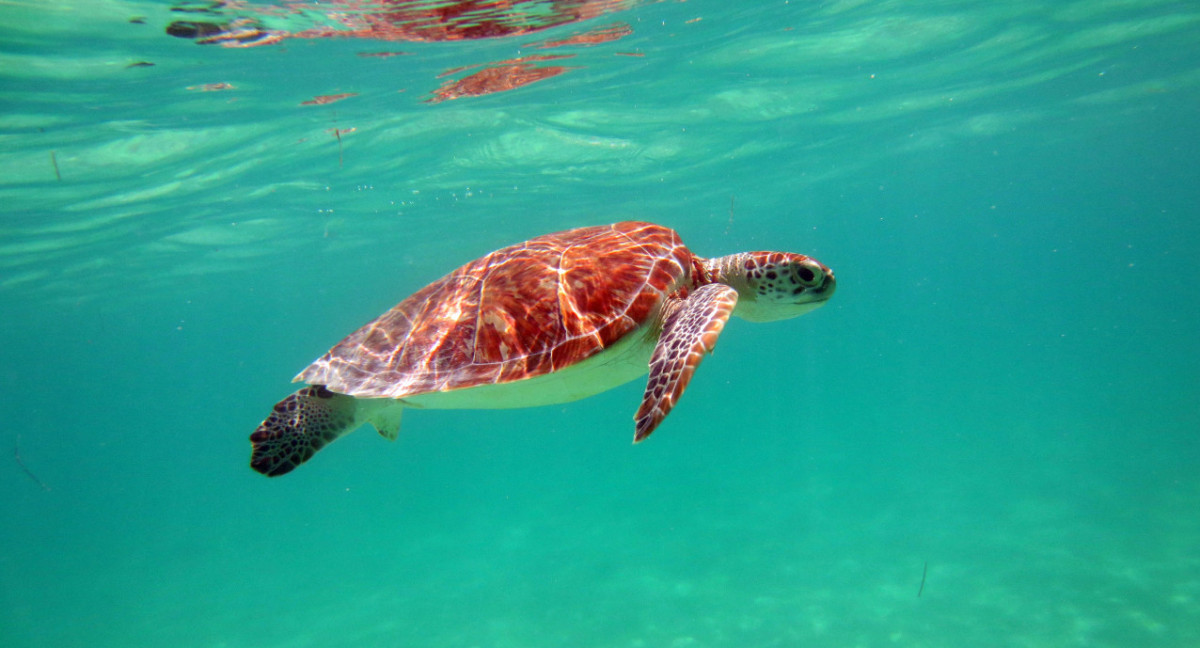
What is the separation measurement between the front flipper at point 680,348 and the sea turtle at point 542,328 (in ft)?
0.04

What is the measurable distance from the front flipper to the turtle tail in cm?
279

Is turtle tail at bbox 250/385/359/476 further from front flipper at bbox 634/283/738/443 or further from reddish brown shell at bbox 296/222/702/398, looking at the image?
front flipper at bbox 634/283/738/443

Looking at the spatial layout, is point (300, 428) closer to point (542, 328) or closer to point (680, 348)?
point (542, 328)

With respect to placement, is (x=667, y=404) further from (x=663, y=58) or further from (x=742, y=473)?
(x=742, y=473)

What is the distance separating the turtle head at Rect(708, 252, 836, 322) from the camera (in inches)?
171

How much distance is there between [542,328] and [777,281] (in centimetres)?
193

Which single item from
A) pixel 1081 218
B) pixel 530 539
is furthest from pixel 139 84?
pixel 1081 218

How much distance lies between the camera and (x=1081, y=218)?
67.9 meters

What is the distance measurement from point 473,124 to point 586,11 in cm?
589

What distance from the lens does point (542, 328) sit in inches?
153

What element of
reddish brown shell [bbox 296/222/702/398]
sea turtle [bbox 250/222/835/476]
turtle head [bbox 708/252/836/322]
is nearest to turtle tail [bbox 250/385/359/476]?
sea turtle [bbox 250/222/835/476]

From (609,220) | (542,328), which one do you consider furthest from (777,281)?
(609,220)

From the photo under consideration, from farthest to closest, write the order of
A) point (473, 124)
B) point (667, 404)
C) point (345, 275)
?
point (345, 275) < point (473, 124) < point (667, 404)

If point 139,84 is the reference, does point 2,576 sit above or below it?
below
